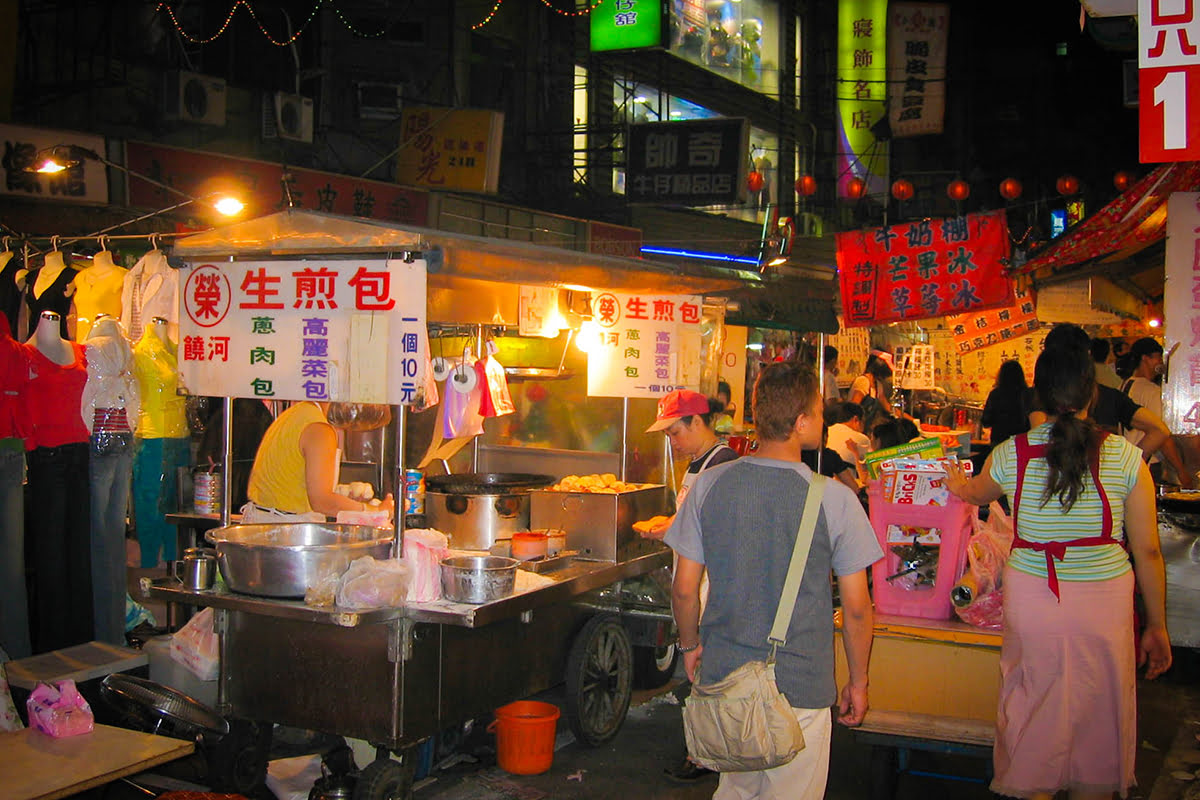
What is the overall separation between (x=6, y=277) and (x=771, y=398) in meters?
5.51

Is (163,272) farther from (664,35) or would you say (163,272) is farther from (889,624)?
(664,35)

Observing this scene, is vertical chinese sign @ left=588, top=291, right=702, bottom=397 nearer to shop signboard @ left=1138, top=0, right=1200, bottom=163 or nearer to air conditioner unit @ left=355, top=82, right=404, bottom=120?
shop signboard @ left=1138, top=0, right=1200, bottom=163

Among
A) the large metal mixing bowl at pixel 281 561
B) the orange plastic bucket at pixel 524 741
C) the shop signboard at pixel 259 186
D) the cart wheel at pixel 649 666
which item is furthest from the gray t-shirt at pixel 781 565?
the shop signboard at pixel 259 186

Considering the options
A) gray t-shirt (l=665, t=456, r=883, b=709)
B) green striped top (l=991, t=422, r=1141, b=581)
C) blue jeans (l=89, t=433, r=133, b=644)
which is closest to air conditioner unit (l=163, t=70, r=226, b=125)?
blue jeans (l=89, t=433, r=133, b=644)

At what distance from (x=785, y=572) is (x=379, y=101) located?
47.6 ft

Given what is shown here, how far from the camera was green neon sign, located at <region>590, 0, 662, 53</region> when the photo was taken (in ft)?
52.5

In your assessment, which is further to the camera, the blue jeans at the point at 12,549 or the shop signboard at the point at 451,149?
the shop signboard at the point at 451,149

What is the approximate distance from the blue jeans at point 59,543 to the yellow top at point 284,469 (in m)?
1.82

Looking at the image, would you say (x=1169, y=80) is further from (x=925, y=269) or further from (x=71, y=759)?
Answer: (x=925, y=269)

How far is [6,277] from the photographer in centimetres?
655

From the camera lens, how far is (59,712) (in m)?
3.92

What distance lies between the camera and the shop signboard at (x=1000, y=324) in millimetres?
12352

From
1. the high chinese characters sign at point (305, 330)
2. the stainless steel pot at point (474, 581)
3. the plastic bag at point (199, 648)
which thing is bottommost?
the plastic bag at point (199, 648)

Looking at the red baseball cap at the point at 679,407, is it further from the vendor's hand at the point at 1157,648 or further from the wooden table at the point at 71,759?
the wooden table at the point at 71,759
